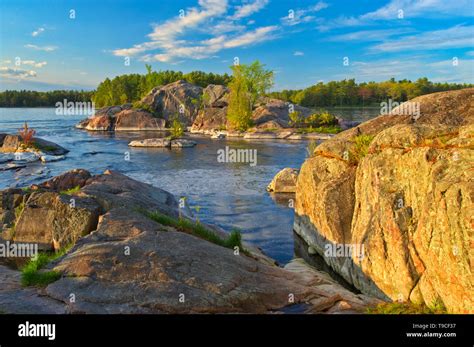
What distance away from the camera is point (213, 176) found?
41.7 meters

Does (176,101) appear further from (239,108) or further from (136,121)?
(239,108)

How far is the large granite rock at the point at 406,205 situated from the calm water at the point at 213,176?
420cm

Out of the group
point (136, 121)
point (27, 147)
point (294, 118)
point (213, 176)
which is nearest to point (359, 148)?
point (213, 176)

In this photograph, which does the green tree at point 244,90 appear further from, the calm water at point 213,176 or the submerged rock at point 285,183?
the submerged rock at point 285,183

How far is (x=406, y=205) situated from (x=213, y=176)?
29.7 meters

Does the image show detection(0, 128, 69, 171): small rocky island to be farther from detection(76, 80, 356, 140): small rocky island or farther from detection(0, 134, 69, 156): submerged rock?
detection(76, 80, 356, 140): small rocky island

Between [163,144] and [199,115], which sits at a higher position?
[199,115]

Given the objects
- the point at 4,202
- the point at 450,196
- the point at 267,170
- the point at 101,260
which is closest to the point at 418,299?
the point at 450,196

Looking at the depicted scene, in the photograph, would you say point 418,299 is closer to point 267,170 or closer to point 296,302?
point 296,302

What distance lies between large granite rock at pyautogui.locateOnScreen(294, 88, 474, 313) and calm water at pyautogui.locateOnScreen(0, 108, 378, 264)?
420cm

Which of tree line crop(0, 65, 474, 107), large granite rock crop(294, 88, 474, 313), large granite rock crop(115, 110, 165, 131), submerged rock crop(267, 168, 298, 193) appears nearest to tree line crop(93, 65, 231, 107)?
tree line crop(0, 65, 474, 107)

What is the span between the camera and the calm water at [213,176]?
24.6 metres
